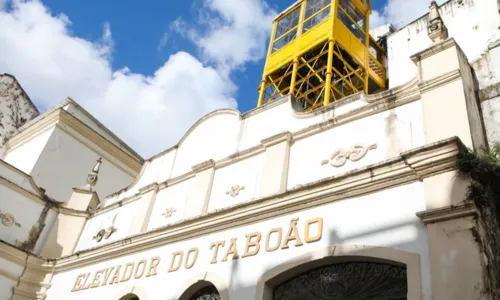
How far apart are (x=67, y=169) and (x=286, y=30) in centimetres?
946

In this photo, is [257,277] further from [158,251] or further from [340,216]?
[158,251]

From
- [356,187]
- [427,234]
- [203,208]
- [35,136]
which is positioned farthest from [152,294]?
[35,136]

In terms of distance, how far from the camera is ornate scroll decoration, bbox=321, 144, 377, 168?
6.99 metres

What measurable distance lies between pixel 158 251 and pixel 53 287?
3870 millimetres

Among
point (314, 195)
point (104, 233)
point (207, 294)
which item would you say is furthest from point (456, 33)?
point (104, 233)

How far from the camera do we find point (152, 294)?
829 centimetres

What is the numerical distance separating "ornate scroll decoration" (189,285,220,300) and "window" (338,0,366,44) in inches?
376

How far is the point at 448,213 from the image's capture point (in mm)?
5207

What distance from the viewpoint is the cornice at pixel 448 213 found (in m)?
5.06

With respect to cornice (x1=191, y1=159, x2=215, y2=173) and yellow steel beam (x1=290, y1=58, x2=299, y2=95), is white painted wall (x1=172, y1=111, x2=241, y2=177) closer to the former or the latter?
cornice (x1=191, y1=159, x2=215, y2=173)

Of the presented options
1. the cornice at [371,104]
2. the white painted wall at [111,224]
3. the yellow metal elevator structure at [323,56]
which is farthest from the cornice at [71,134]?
the cornice at [371,104]

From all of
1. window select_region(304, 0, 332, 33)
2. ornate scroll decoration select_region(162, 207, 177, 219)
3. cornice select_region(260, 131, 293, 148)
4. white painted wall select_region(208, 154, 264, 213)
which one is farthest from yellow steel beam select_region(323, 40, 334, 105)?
ornate scroll decoration select_region(162, 207, 177, 219)

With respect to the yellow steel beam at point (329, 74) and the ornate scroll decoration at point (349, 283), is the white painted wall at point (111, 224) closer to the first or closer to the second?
the ornate scroll decoration at point (349, 283)

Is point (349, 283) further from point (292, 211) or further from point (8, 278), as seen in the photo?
point (8, 278)
